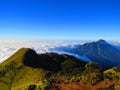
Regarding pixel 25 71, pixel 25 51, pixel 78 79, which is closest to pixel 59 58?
pixel 25 51

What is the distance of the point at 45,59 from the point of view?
18275 cm

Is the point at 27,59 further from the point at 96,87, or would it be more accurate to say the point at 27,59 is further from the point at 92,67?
the point at 96,87

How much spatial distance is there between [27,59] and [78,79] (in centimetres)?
10092

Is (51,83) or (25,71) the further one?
(25,71)

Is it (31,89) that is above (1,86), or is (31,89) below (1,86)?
above

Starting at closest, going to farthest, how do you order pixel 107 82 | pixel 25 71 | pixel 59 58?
pixel 107 82, pixel 25 71, pixel 59 58

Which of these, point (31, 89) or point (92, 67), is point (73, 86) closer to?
point (31, 89)

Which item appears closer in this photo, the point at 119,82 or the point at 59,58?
the point at 119,82

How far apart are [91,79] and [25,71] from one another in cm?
6501

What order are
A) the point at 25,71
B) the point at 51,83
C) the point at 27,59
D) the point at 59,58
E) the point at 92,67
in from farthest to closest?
the point at 59,58 < the point at 27,59 < the point at 25,71 < the point at 92,67 < the point at 51,83

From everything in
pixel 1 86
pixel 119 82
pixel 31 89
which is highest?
pixel 119 82

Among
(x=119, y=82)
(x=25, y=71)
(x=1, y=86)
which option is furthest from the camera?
(x=25, y=71)

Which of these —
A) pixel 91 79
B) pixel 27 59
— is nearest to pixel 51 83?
pixel 91 79

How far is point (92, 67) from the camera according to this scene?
90.1m
